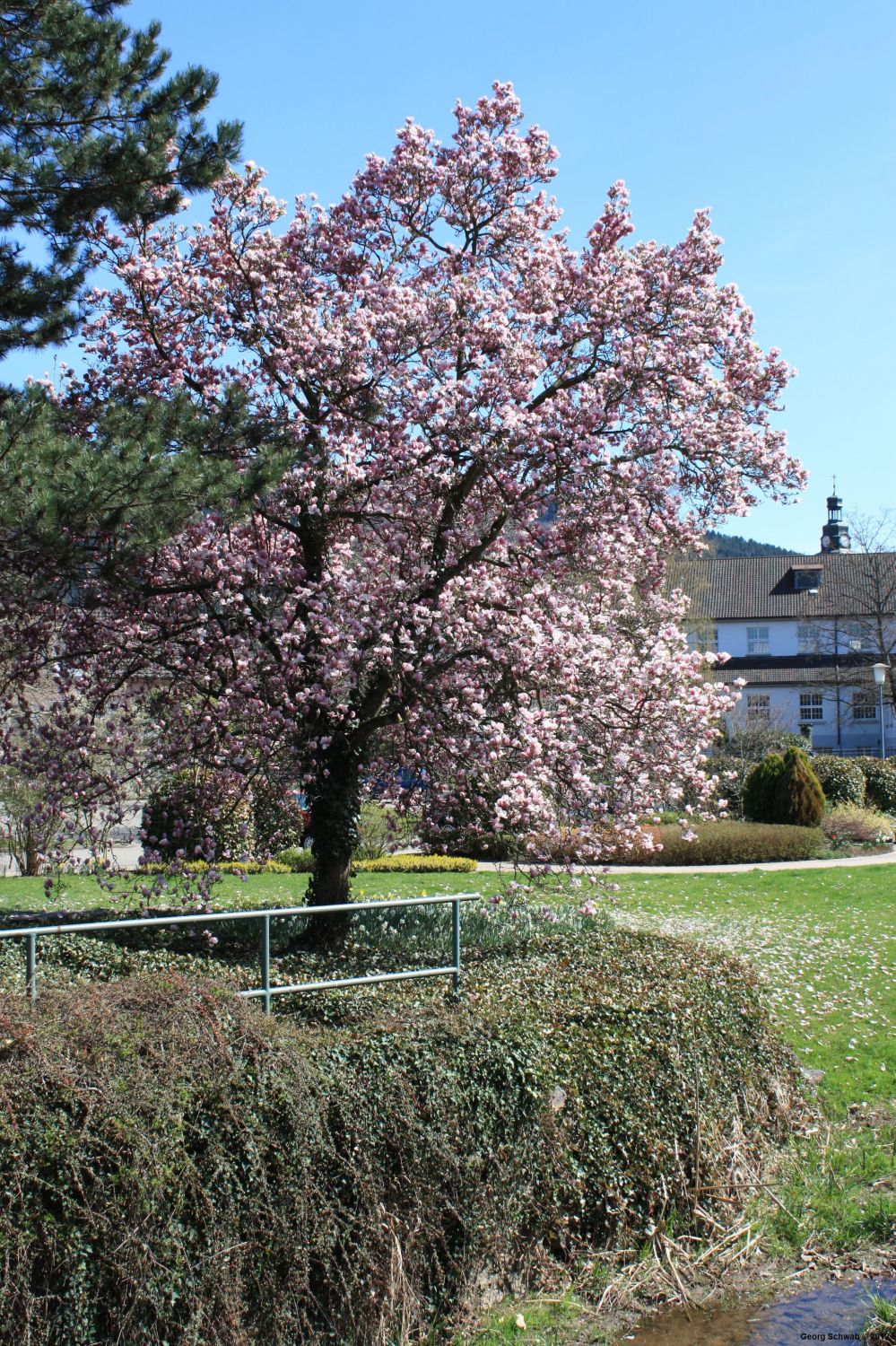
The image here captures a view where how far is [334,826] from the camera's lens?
35.3 ft

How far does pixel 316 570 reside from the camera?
1041 cm

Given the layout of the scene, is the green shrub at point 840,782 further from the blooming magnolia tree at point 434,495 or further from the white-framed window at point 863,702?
the white-framed window at point 863,702

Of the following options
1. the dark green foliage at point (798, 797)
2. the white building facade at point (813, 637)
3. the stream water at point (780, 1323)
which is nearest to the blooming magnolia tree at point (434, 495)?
the stream water at point (780, 1323)

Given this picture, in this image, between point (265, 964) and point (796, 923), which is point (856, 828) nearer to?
point (796, 923)

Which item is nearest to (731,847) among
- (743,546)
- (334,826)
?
(334,826)

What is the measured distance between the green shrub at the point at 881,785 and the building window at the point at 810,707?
29127mm

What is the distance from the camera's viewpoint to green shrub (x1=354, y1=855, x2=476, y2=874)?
806 inches

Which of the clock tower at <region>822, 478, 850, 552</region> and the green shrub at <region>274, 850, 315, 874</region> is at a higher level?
the clock tower at <region>822, 478, 850, 552</region>

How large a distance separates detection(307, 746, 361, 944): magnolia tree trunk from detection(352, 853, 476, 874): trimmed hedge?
925 cm

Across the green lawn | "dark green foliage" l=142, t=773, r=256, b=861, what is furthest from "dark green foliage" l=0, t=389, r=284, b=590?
the green lawn

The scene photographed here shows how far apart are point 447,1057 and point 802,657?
5771cm

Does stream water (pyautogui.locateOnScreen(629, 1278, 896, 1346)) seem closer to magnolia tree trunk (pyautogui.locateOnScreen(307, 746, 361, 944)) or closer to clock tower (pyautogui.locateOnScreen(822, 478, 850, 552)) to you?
magnolia tree trunk (pyautogui.locateOnScreen(307, 746, 361, 944))

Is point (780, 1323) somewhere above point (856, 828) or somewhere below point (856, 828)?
below

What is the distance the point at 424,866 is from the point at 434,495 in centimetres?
1158
